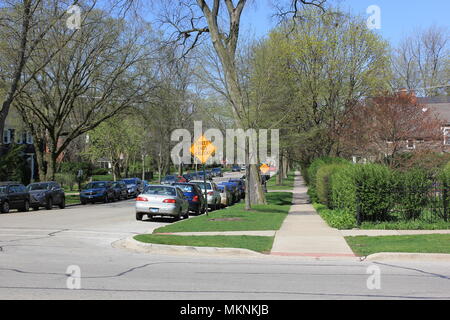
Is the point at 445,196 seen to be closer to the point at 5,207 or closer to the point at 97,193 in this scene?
the point at 5,207

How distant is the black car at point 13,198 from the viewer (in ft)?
93.6

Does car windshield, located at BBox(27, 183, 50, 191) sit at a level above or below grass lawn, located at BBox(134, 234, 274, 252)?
above

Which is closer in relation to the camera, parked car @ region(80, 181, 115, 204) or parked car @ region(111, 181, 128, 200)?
parked car @ region(80, 181, 115, 204)

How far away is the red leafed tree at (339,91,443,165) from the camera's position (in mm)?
30984

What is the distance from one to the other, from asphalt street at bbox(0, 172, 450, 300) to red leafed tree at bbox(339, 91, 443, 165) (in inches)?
796

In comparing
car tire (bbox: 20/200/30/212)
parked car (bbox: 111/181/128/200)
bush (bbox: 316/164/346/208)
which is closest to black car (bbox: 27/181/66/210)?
car tire (bbox: 20/200/30/212)

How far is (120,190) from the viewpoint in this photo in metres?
46.1

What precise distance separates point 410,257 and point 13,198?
74.3 feet

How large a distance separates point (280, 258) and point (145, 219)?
498 inches

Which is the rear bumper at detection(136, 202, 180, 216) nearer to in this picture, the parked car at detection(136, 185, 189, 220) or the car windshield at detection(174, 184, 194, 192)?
the parked car at detection(136, 185, 189, 220)

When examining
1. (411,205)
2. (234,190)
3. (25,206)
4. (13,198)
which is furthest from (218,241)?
(234,190)

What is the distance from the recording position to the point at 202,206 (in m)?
29.7
